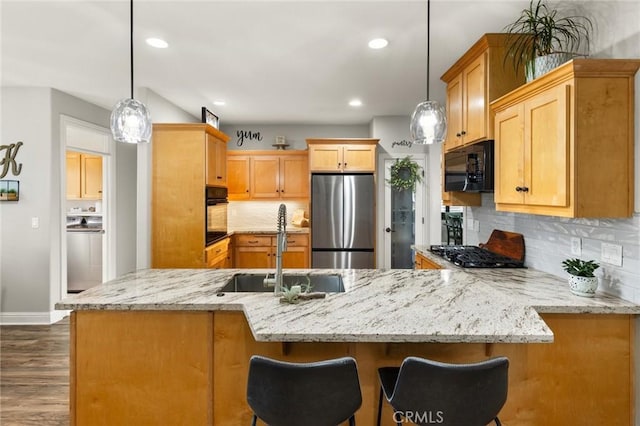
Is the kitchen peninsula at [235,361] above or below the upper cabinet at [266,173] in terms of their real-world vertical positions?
below

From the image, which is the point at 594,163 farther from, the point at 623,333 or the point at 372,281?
the point at 372,281

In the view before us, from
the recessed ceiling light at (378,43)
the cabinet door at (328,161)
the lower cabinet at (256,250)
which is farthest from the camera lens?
the lower cabinet at (256,250)

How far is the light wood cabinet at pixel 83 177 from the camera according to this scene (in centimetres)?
537

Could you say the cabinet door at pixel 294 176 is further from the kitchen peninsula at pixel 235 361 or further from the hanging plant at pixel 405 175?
the kitchen peninsula at pixel 235 361

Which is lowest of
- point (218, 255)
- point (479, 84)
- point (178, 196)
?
point (218, 255)

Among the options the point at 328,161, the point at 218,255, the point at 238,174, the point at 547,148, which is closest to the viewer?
the point at 547,148

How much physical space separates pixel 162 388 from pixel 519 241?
2659 mm

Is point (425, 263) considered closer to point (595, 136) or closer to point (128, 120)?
point (595, 136)

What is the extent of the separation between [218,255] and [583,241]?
3.68 m

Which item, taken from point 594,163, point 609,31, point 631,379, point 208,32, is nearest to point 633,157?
→ point 594,163

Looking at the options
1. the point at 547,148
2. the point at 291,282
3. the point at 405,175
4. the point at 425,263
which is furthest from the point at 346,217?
the point at 547,148

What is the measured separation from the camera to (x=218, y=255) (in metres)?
4.52

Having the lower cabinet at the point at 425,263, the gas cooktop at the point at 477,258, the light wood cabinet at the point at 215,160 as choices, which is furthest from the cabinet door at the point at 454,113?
the light wood cabinet at the point at 215,160

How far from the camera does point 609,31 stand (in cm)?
201
